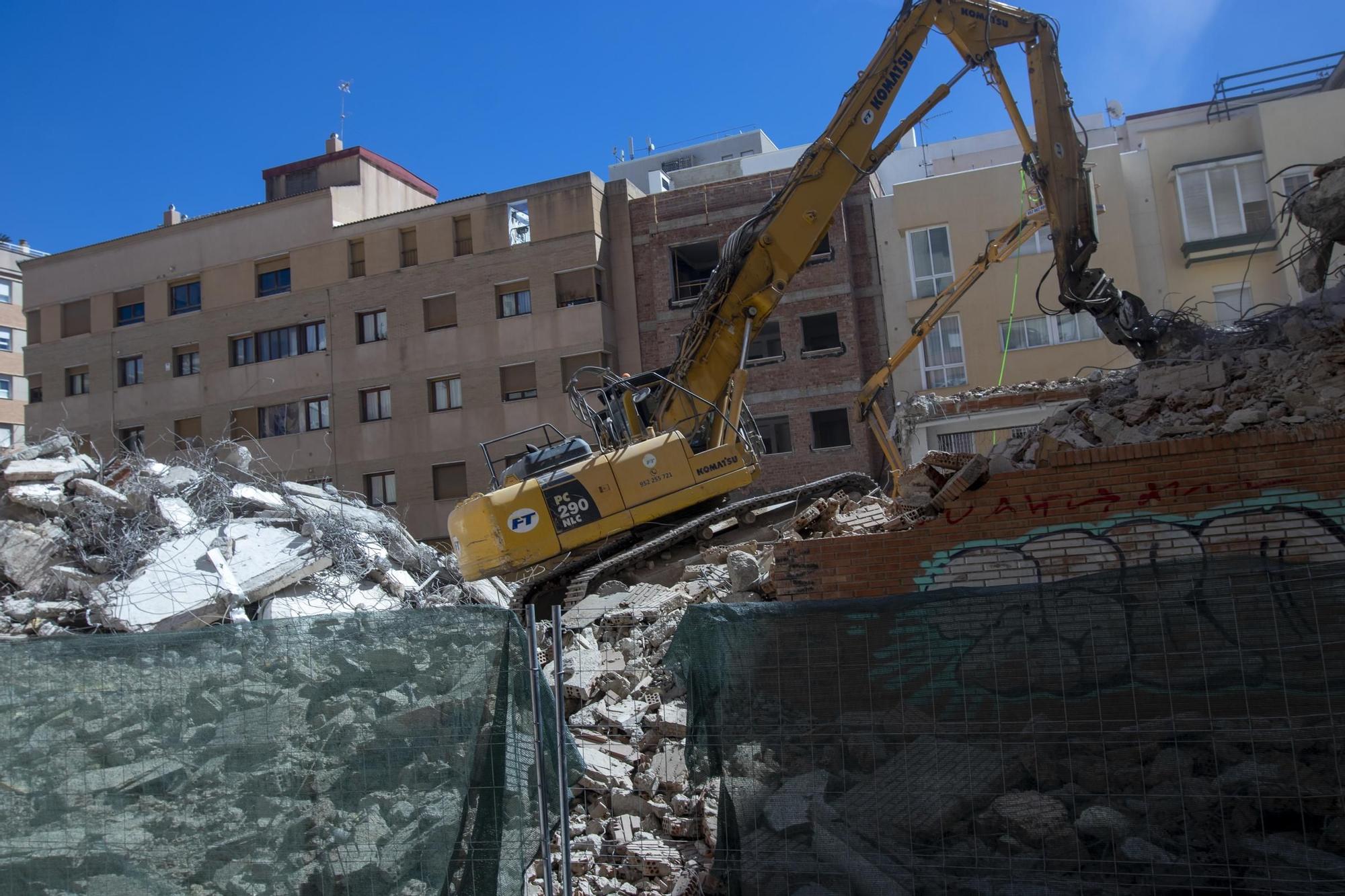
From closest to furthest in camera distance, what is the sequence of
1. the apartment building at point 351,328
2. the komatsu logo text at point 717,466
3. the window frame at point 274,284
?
the komatsu logo text at point 717,466 < the apartment building at point 351,328 < the window frame at point 274,284

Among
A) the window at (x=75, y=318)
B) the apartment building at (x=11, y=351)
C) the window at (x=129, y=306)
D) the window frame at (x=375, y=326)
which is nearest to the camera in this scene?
the window frame at (x=375, y=326)

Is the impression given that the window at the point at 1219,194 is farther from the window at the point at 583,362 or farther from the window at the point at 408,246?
A: the window at the point at 408,246

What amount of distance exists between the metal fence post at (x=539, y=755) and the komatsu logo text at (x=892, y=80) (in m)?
10.6

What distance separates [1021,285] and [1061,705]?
27.7 meters

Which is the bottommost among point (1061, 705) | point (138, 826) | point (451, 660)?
point (138, 826)

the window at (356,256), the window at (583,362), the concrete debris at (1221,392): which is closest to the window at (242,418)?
the window at (356,256)

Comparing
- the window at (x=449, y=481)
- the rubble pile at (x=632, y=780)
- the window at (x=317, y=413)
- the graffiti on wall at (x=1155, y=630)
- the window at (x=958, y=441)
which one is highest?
the window at (x=317, y=413)

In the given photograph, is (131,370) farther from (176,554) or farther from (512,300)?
(176,554)

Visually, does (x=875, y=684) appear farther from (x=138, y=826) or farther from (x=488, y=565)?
(x=488, y=565)

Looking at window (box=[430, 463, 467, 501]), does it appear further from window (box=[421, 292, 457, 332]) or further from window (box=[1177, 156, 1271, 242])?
window (box=[1177, 156, 1271, 242])

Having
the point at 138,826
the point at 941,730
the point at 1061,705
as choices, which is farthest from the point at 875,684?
the point at 138,826

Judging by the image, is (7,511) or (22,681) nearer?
(22,681)

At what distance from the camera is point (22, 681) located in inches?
212

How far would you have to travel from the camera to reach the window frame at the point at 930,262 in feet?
102
